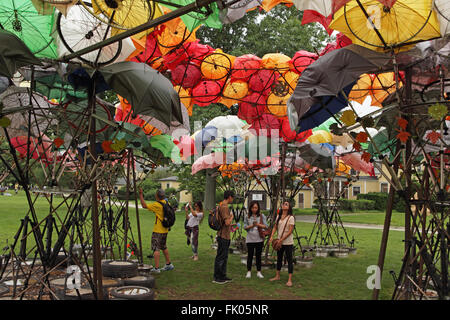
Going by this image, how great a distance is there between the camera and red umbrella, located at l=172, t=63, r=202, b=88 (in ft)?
23.6

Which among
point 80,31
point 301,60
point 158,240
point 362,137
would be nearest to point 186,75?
point 301,60

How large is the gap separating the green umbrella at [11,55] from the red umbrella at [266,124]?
566 centimetres

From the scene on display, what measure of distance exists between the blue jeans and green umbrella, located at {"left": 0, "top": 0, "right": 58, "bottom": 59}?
4492 millimetres

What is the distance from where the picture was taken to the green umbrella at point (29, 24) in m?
4.75

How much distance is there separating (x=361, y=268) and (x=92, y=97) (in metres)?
7.82

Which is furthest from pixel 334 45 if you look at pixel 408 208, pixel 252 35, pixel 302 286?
pixel 252 35

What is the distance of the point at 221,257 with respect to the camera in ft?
26.0

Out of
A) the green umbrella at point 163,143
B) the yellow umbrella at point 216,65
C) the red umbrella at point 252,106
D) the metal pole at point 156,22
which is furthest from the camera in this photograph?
the green umbrella at point 163,143

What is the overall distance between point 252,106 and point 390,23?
14.2 feet

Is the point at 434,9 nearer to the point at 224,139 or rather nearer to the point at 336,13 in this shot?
the point at 336,13

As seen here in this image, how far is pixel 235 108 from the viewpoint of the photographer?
70.8 feet

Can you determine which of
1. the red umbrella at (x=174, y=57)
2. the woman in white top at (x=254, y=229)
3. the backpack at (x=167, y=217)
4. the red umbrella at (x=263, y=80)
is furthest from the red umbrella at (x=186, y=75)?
the woman in white top at (x=254, y=229)

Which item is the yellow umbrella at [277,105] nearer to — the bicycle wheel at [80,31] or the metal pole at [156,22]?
the bicycle wheel at [80,31]

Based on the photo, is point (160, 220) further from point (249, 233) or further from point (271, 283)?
point (271, 283)
